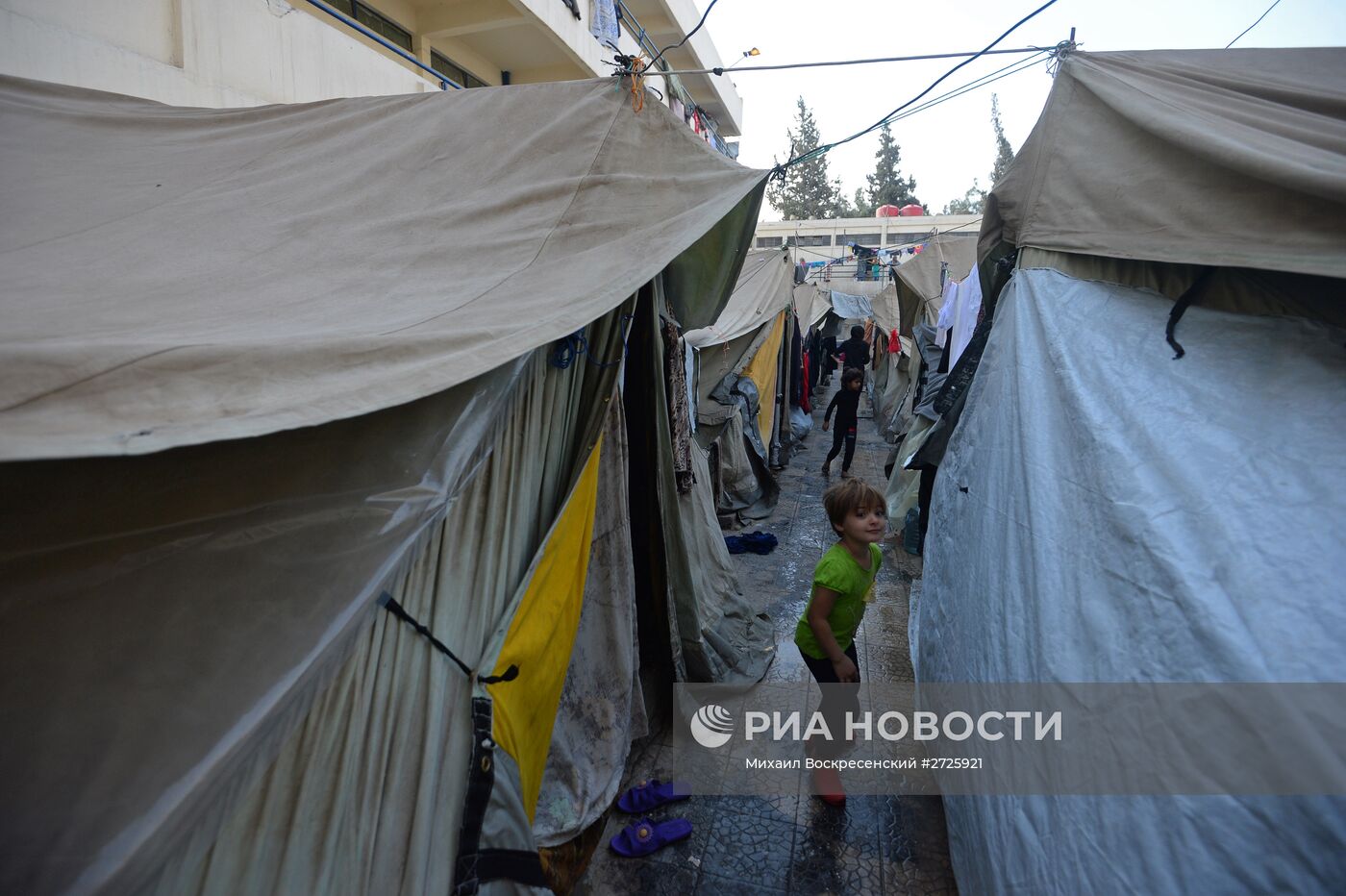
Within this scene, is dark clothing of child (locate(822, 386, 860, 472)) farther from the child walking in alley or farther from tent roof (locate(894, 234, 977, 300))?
the child walking in alley

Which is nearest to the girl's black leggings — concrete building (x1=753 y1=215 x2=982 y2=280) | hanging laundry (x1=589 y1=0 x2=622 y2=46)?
hanging laundry (x1=589 y1=0 x2=622 y2=46)

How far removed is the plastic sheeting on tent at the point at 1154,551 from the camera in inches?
60.2

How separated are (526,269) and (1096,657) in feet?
7.23

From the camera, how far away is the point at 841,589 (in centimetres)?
276

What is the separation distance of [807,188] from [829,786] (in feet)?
158

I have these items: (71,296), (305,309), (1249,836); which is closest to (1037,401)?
(1249,836)

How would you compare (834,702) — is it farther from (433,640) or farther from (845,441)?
(845,441)

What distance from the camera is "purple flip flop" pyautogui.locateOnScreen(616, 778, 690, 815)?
2.97m

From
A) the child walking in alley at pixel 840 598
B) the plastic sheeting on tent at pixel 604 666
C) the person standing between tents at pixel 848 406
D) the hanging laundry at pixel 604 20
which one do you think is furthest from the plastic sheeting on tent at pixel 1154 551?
the hanging laundry at pixel 604 20

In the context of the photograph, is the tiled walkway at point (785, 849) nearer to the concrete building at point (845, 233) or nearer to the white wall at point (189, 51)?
the white wall at point (189, 51)

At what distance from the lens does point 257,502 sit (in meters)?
1.56

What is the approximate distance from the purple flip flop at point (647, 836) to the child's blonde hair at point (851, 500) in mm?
1471

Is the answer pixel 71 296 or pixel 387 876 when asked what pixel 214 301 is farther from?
pixel 387 876

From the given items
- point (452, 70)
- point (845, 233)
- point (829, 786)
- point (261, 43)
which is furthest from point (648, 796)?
point (845, 233)
